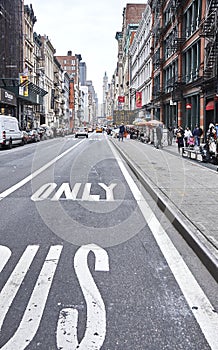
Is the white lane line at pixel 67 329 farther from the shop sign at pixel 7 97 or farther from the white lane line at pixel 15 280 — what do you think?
the shop sign at pixel 7 97

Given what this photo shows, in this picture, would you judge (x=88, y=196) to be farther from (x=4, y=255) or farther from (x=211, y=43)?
(x=211, y=43)

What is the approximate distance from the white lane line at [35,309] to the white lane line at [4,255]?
1.67 ft

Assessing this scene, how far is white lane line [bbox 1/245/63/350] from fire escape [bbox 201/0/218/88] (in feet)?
80.6

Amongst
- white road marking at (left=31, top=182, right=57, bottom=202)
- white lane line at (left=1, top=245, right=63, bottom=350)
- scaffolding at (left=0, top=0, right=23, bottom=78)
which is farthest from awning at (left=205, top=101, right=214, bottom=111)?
scaffolding at (left=0, top=0, right=23, bottom=78)

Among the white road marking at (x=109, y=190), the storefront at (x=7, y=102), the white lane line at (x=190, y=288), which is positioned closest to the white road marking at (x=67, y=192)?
the white road marking at (x=109, y=190)

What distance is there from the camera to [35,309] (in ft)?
12.9

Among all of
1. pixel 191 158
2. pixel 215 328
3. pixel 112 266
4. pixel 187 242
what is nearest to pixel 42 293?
pixel 112 266

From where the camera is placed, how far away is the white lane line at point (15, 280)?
13.2 ft

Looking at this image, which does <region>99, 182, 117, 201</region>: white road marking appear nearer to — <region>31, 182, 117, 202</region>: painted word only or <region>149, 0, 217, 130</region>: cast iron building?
<region>31, 182, 117, 202</region>: painted word only

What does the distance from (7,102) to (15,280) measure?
4483cm

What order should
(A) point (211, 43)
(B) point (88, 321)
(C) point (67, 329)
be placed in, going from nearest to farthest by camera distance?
(C) point (67, 329)
(B) point (88, 321)
(A) point (211, 43)

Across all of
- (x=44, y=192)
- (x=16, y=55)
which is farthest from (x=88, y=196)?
(x=16, y=55)

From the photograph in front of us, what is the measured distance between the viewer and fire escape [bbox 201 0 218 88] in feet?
91.7

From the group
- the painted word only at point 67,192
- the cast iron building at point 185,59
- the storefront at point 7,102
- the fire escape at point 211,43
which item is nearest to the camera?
the painted word only at point 67,192
